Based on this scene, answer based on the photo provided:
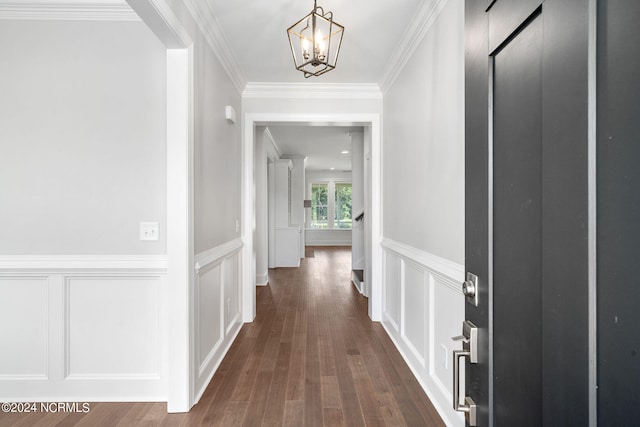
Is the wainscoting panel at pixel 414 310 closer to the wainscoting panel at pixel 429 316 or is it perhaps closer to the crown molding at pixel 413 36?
the wainscoting panel at pixel 429 316

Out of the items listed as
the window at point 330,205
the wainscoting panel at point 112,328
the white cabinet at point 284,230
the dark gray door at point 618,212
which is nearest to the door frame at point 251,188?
the wainscoting panel at point 112,328

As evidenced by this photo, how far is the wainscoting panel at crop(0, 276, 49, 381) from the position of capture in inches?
82.7

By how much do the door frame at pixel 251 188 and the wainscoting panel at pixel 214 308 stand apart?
0.81 feet

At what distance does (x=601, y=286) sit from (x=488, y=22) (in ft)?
2.11

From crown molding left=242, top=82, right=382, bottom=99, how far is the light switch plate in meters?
1.97

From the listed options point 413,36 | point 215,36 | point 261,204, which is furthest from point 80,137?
point 261,204

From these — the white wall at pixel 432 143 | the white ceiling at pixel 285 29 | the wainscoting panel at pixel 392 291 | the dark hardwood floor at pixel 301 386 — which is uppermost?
the white ceiling at pixel 285 29

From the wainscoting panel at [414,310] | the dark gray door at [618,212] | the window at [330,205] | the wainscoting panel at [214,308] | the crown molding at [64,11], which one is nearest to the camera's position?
the dark gray door at [618,212]

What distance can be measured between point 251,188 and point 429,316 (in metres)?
2.26

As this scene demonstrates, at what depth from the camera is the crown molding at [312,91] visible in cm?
353

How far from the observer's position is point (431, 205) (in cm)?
215

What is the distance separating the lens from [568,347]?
1.70 ft

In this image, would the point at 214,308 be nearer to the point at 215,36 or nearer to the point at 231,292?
the point at 231,292

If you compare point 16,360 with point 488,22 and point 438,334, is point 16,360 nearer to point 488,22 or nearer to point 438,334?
point 438,334
